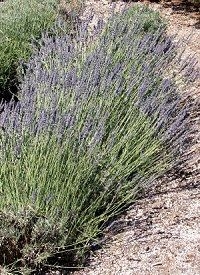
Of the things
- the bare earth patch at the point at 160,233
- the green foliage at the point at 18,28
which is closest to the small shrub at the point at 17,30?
the green foliage at the point at 18,28

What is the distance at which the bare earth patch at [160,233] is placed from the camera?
2637 mm

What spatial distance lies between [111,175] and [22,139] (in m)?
0.53

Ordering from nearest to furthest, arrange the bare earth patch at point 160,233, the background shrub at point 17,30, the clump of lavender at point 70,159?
the clump of lavender at point 70,159 < the bare earth patch at point 160,233 < the background shrub at point 17,30

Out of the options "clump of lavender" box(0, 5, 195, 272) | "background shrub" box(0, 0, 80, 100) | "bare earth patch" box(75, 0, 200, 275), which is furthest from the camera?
"background shrub" box(0, 0, 80, 100)

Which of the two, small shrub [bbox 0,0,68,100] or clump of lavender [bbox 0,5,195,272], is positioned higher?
clump of lavender [bbox 0,5,195,272]

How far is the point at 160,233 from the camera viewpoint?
2836 millimetres

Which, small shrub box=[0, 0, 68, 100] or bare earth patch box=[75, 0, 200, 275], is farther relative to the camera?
small shrub box=[0, 0, 68, 100]

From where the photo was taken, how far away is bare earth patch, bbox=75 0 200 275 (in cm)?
264

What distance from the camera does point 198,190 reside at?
10.3ft

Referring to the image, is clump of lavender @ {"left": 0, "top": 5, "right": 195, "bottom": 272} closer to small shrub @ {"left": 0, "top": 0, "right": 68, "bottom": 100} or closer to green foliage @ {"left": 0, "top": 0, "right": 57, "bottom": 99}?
small shrub @ {"left": 0, "top": 0, "right": 68, "bottom": 100}

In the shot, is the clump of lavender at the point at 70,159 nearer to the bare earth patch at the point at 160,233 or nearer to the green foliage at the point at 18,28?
the bare earth patch at the point at 160,233

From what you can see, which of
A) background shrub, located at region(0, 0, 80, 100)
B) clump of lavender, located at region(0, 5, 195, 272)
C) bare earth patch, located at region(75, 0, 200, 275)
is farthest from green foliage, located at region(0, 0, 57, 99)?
bare earth patch, located at region(75, 0, 200, 275)

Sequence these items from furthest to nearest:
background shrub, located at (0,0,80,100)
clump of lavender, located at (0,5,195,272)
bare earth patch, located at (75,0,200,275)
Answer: background shrub, located at (0,0,80,100) → bare earth patch, located at (75,0,200,275) → clump of lavender, located at (0,5,195,272)

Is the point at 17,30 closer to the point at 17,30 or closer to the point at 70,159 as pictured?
the point at 17,30
